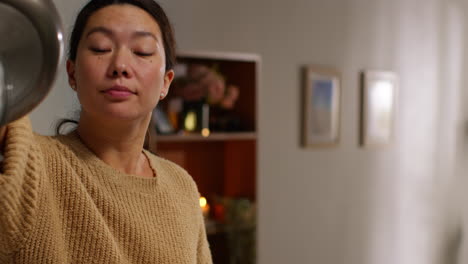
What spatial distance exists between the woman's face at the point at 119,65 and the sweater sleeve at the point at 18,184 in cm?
14

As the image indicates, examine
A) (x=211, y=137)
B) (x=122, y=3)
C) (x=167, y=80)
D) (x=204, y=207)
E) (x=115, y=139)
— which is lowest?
(x=204, y=207)

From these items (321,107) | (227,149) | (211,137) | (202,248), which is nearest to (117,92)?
(202,248)

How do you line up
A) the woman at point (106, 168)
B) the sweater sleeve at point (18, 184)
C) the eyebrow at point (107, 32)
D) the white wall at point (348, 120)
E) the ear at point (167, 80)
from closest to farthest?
the sweater sleeve at point (18, 184), the woman at point (106, 168), the eyebrow at point (107, 32), the ear at point (167, 80), the white wall at point (348, 120)

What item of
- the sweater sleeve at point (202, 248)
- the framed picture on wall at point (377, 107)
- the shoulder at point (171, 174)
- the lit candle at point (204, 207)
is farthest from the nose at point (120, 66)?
the framed picture on wall at point (377, 107)

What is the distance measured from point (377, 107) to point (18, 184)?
3157 mm

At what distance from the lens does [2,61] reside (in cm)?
35

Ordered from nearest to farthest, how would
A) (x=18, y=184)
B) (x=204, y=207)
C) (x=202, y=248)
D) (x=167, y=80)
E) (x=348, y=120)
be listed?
(x=18, y=184), (x=167, y=80), (x=202, y=248), (x=204, y=207), (x=348, y=120)

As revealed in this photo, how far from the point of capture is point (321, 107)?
10.5 feet

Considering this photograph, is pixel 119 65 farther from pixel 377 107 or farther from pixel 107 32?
pixel 377 107

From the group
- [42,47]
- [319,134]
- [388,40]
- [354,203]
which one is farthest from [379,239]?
[42,47]

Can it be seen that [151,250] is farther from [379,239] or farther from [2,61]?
[379,239]

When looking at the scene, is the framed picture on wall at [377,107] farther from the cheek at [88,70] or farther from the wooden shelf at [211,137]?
the cheek at [88,70]

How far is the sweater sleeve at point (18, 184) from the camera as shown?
2.06 ft

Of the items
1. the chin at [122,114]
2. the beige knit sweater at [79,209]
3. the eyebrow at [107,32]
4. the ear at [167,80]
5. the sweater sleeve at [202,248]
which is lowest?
the sweater sleeve at [202,248]
